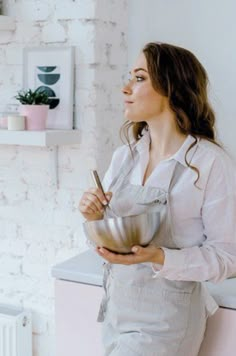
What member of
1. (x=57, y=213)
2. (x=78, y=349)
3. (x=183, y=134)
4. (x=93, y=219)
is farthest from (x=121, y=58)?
(x=78, y=349)

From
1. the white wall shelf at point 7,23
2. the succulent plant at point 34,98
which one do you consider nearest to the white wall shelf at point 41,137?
the succulent plant at point 34,98

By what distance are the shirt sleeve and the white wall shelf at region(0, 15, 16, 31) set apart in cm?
106

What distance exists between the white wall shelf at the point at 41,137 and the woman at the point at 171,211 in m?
0.52

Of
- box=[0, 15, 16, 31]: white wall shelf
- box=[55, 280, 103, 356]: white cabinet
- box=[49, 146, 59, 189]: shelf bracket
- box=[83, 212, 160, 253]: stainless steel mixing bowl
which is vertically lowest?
box=[55, 280, 103, 356]: white cabinet

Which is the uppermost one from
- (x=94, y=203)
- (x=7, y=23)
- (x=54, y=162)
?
(x=7, y=23)

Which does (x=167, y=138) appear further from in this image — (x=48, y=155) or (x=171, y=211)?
(x=48, y=155)

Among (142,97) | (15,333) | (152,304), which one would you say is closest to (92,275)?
(152,304)

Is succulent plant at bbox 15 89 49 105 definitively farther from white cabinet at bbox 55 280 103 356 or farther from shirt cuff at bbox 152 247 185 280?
shirt cuff at bbox 152 247 185 280

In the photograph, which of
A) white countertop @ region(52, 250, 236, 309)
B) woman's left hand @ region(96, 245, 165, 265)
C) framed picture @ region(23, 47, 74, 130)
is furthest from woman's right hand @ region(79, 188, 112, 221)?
framed picture @ region(23, 47, 74, 130)

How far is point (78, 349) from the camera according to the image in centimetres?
163

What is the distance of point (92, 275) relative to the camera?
1.57 metres

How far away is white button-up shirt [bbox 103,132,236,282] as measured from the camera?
47.1 inches

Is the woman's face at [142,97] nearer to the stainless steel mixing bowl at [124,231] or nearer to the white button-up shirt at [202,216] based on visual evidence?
the white button-up shirt at [202,216]

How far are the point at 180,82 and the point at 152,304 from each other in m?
0.51
